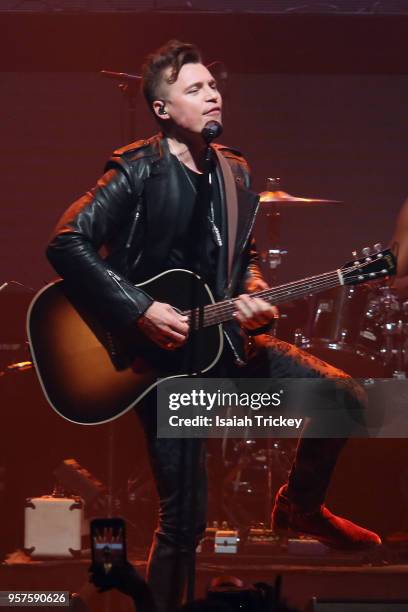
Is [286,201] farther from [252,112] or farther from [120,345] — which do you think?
[120,345]

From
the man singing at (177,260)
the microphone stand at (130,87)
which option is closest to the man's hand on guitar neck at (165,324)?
the man singing at (177,260)

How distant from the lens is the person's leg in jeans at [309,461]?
3.62 meters

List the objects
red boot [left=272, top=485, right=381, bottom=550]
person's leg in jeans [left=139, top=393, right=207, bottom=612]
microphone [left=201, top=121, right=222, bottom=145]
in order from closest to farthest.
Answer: microphone [left=201, top=121, right=222, bottom=145] → person's leg in jeans [left=139, top=393, right=207, bottom=612] → red boot [left=272, top=485, right=381, bottom=550]

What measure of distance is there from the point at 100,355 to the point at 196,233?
0.54 meters

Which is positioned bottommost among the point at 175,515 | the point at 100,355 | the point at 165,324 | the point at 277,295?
the point at 175,515

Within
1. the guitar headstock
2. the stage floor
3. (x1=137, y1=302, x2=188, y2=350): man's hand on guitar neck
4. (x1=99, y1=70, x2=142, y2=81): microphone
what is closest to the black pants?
(x1=137, y1=302, x2=188, y2=350): man's hand on guitar neck

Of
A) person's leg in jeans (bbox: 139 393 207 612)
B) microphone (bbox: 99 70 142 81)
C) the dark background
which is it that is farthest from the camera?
the dark background

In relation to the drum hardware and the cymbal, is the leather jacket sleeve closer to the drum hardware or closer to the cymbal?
the cymbal

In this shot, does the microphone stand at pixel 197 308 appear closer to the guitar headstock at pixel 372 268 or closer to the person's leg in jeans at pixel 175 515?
the person's leg in jeans at pixel 175 515

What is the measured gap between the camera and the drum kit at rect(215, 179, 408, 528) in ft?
15.5

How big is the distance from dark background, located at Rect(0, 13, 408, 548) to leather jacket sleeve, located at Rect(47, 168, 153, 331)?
41.2 inches

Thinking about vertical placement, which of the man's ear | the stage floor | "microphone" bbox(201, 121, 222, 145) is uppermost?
the man's ear

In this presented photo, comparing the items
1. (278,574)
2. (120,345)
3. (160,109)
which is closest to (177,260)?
(120,345)

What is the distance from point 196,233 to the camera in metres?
3.57
